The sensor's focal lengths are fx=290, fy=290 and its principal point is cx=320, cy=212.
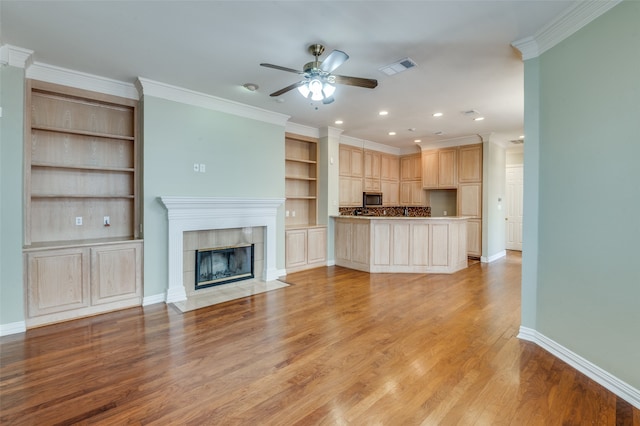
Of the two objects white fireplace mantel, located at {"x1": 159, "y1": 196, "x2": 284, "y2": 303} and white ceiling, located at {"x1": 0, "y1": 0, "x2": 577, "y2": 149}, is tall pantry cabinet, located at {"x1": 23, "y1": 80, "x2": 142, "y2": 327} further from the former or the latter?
white ceiling, located at {"x1": 0, "y1": 0, "x2": 577, "y2": 149}

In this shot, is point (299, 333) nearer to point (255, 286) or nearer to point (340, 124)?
point (255, 286)

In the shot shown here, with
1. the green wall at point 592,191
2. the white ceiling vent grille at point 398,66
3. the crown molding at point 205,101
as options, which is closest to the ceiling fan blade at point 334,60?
the white ceiling vent grille at point 398,66

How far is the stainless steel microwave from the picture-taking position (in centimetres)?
728

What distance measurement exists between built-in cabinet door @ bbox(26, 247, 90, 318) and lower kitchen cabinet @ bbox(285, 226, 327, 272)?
9.79 feet

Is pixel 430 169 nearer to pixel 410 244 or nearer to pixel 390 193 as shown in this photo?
pixel 390 193

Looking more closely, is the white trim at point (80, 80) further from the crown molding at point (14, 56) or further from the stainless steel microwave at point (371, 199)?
the stainless steel microwave at point (371, 199)

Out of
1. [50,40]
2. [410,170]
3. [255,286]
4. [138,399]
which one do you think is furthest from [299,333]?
[410,170]

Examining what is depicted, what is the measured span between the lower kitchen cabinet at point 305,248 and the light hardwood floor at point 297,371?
1768 mm

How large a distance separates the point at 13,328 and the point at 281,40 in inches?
156

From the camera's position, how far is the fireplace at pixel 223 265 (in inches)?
172

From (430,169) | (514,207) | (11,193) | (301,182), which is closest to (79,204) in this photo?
(11,193)

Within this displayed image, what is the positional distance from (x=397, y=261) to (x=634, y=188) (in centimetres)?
380

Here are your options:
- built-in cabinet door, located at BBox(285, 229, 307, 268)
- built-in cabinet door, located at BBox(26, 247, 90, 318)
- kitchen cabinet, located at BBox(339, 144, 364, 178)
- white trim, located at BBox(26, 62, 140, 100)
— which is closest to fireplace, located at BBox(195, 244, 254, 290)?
built-in cabinet door, located at BBox(285, 229, 307, 268)

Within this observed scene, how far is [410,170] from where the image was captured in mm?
8188
